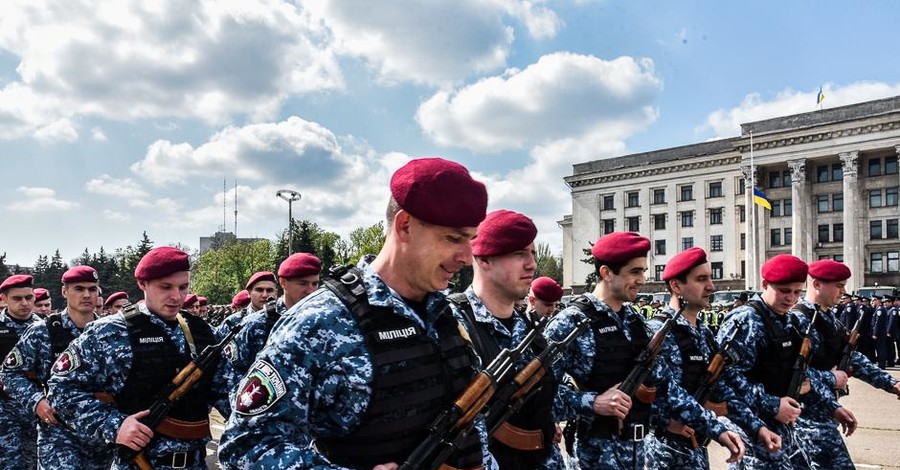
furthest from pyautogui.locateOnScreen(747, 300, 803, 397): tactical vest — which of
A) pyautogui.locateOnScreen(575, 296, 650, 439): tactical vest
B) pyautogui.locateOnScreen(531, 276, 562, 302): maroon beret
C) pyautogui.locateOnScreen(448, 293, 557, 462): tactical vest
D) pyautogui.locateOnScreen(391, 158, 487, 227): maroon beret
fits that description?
pyautogui.locateOnScreen(391, 158, 487, 227): maroon beret

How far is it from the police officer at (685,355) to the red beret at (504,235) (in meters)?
1.45

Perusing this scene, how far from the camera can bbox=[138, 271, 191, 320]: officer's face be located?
170 inches

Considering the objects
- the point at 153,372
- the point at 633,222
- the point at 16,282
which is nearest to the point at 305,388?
the point at 153,372

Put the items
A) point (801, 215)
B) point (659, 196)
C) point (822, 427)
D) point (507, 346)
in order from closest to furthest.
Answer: point (507, 346) → point (822, 427) → point (801, 215) → point (659, 196)

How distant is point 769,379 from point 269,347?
4460 millimetres

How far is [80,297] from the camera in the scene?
6.30 meters

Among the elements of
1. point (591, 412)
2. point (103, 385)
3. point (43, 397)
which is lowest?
point (43, 397)

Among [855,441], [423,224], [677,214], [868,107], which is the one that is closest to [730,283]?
[677,214]

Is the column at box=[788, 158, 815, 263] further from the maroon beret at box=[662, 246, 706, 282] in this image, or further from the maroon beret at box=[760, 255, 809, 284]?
the maroon beret at box=[662, 246, 706, 282]

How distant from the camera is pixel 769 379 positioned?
5.11 metres

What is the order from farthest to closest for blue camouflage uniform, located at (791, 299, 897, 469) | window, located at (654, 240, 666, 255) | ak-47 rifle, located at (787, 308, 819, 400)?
1. window, located at (654, 240, 666, 255)
2. blue camouflage uniform, located at (791, 299, 897, 469)
3. ak-47 rifle, located at (787, 308, 819, 400)

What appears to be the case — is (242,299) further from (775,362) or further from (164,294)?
(775,362)

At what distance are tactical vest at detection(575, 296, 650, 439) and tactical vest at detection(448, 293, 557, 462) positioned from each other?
526 millimetres

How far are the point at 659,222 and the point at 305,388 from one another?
70.5 meters
